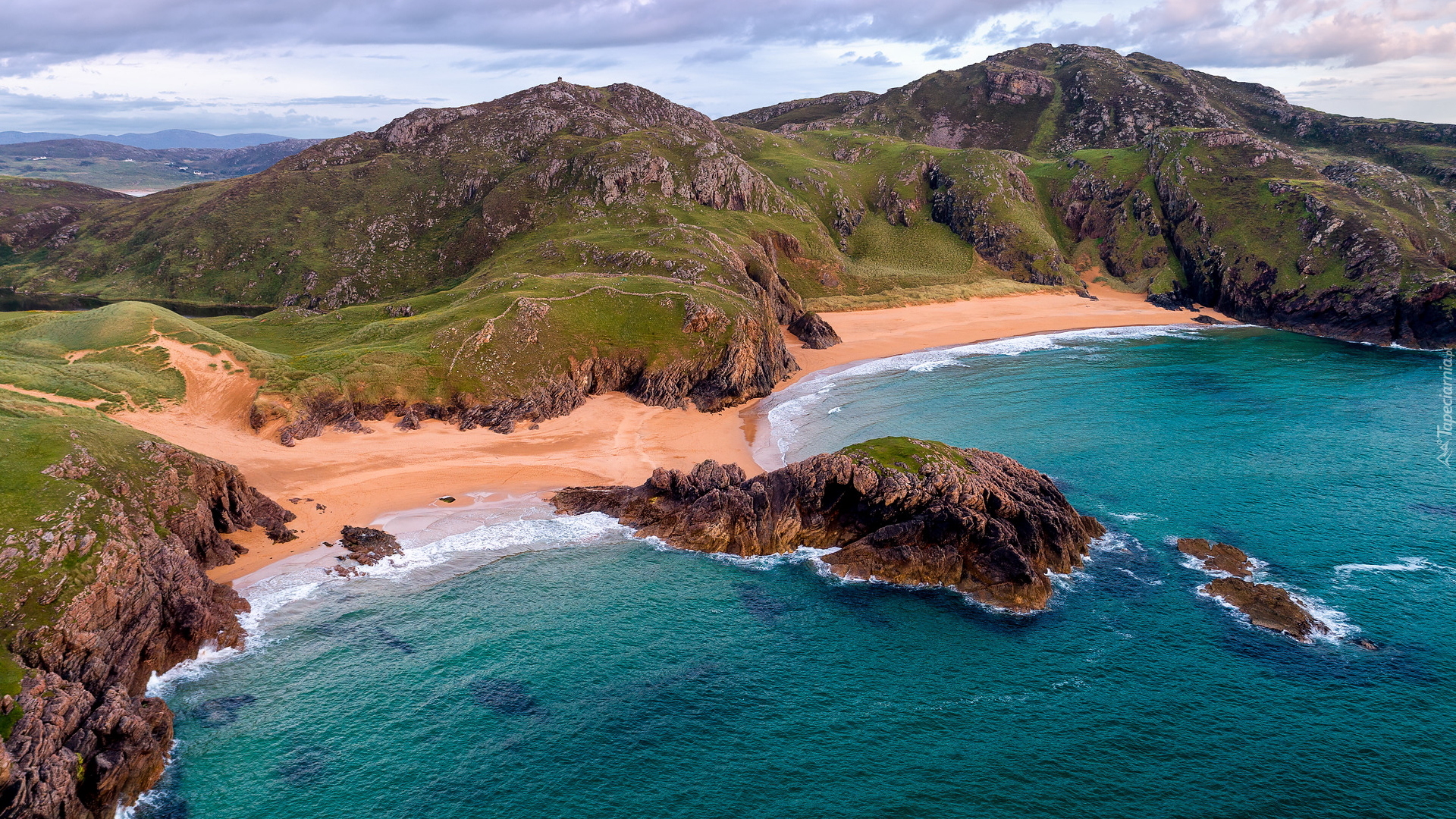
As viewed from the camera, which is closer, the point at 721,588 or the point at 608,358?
the point at 721,588

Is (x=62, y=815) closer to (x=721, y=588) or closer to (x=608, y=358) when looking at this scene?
(x=721, y=588)

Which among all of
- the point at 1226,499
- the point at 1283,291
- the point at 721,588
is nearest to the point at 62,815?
the point at 721,588

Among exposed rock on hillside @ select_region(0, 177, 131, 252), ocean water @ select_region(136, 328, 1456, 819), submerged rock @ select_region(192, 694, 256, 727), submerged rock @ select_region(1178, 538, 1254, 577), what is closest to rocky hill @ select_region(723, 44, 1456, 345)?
ocean water @ select_region(136, 328, 1456, 819)

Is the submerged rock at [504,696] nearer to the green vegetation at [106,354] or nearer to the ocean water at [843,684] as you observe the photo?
the ocean water at [843,684]

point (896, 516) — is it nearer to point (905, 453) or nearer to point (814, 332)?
point (905, 453)

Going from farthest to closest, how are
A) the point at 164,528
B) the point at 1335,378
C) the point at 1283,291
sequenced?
the point at 1283,291 < the point at 1335,378 < the point at 164,528

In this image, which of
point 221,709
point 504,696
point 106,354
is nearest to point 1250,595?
point 504,696
